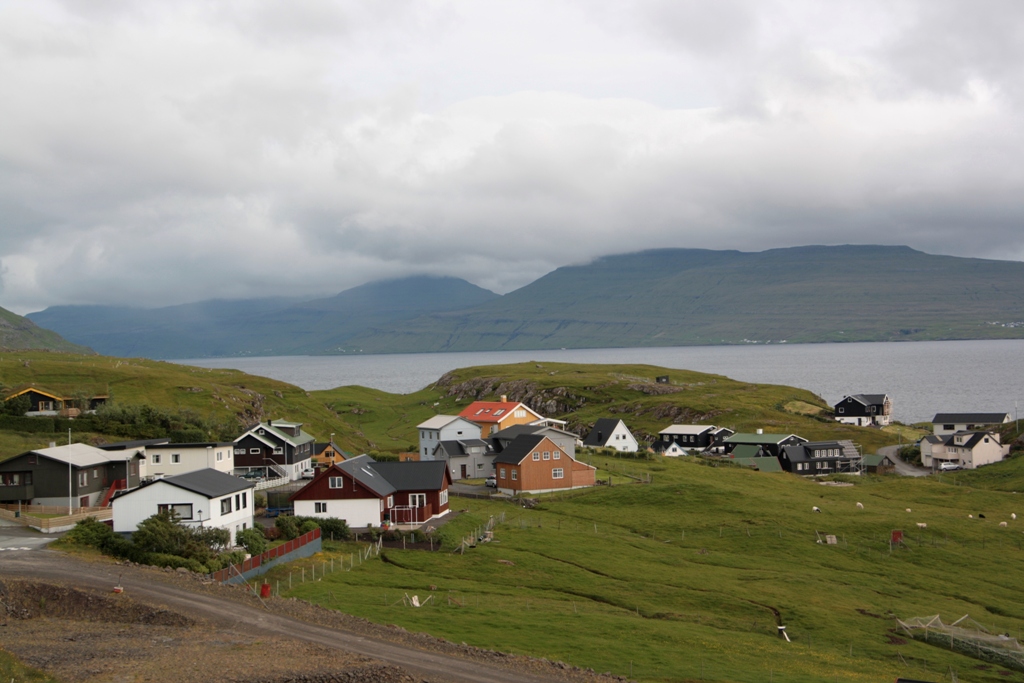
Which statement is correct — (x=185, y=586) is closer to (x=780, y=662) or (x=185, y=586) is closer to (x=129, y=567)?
(x=129, y=567)

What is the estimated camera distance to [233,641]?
29.0m

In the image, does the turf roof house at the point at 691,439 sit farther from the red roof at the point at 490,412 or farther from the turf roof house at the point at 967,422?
the turf roof house at the point at 967,422

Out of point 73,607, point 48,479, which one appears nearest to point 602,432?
point 48,479

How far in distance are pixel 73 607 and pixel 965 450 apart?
346 ft

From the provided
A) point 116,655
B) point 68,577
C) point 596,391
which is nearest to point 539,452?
point 68,577

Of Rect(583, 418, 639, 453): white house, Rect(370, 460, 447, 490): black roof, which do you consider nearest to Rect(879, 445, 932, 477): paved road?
Rect(583, 418, 639, 453): white house

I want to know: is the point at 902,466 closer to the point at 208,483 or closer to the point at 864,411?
the point at 864,411

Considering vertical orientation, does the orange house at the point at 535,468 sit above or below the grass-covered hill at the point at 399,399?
below

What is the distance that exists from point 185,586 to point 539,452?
40.9 meters

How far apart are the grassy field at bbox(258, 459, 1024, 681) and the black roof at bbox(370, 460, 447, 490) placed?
12.4 ft

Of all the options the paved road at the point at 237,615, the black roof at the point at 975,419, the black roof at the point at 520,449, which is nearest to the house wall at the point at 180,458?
the paved road at the point at 237,615

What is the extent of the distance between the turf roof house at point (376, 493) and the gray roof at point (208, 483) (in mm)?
5356

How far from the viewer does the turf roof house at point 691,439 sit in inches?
4857

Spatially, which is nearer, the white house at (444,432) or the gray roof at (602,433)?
the white house at (444,432)
